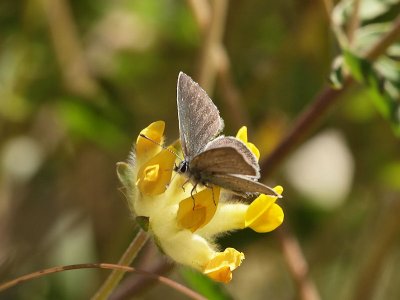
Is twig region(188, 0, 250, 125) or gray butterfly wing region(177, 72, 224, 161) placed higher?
gray butterfly wing region(177, 72, 224, 161)

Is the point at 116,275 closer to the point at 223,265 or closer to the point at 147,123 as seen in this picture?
the point at 223,265

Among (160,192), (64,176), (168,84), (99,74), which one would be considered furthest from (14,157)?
(160,192)

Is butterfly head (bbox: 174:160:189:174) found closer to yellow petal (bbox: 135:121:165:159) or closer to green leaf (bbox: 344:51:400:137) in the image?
yellow petal (bbox: 135:121:165:159)

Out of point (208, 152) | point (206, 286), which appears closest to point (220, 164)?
point (208, 152)

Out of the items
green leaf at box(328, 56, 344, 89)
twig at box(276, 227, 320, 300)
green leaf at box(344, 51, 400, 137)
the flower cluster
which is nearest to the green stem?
the flower cluster

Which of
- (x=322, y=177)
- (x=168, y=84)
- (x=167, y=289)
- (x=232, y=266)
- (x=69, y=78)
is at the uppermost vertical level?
(x=232, y=266)

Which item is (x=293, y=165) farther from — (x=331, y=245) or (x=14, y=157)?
(x=14, y=157)
